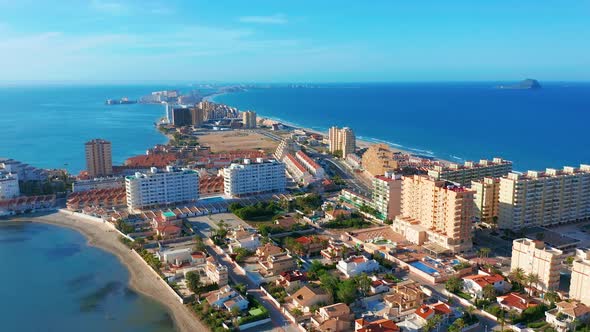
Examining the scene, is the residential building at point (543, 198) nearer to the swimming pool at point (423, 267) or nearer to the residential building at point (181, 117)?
the swimming pool at point (423, 267)

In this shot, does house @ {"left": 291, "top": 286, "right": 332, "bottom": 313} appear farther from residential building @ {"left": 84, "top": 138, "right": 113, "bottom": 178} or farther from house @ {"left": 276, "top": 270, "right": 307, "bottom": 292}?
residential building @ {"left": 84, "top": 138, "right": 113, "bottom": 178}

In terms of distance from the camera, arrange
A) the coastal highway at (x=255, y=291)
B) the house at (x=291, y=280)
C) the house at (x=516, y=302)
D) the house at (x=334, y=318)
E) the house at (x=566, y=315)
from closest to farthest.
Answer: the house at (x=566, y=315)
the house at (x=334, y=318)
the coastal highway at (x=255, y=291)
the house at (x=516, y=302)
the house at (x=291, y=280)

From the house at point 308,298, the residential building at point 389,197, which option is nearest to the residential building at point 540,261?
the house at point 308,298

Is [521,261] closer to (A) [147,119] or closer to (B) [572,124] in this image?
(B) [572,124]

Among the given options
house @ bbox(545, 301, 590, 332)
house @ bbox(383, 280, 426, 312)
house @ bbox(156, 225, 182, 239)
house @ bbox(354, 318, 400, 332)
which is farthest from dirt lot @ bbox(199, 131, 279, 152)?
house @ bbox(545, 301, 590, 332)

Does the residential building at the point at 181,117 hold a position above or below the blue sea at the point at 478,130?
above

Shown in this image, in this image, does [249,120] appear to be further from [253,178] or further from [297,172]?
[253,178]

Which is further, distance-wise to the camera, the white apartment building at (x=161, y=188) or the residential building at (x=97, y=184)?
the residential building at (x=97, y=184)

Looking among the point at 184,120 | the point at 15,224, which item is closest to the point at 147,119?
the point at 184,120
